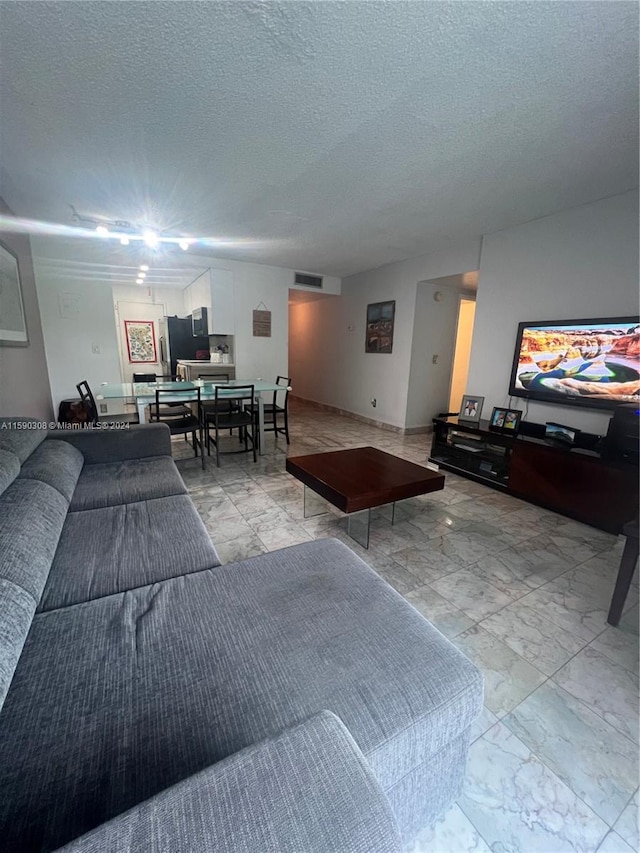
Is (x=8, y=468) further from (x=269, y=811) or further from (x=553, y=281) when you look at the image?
(x=553, y=281)

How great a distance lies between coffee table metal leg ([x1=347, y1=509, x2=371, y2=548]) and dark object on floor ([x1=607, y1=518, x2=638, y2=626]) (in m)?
1.25

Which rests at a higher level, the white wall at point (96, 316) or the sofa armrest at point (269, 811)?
the white wall at point (96, 316)

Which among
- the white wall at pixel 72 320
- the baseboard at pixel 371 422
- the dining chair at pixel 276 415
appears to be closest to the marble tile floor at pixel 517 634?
the dining chair at pixel 276 415

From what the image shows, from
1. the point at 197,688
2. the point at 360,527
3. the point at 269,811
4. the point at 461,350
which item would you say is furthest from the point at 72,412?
the point at 461,350

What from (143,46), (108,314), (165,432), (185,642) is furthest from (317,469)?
(108,314)

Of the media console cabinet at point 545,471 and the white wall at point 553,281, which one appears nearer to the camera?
the media console cabinet at point 545,471

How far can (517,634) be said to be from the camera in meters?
1.58

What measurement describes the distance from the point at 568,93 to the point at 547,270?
1712 mm

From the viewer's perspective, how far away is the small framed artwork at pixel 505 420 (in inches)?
127

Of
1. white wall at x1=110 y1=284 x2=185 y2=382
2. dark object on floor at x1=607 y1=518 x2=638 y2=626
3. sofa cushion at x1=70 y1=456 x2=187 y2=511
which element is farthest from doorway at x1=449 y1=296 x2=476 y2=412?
white wall at x1=110 y1=284 x2=185 y2=382

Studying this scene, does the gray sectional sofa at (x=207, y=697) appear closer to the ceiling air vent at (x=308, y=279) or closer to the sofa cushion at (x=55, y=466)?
the sofa cushion at (x=55, y=466)

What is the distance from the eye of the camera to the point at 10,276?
2.99 metres

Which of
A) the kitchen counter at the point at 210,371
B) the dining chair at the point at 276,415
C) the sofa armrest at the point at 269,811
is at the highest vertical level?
the kitchen counter at the point at 210,371

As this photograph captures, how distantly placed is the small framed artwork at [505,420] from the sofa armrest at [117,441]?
3.04m
